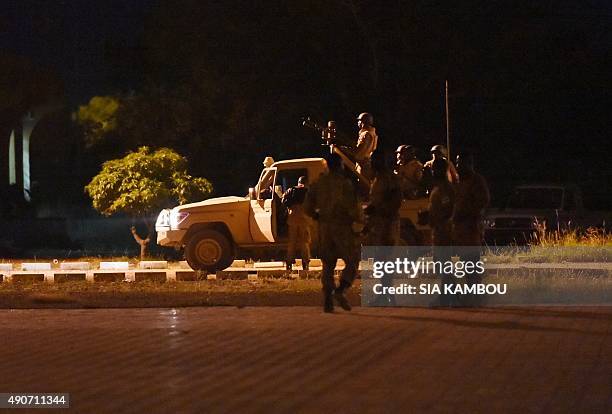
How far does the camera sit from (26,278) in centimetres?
2008

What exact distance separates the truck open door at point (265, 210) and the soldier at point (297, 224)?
48cm

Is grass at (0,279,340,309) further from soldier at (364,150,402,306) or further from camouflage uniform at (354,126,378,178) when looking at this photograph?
camouflage uniform at (354,126,378,178)

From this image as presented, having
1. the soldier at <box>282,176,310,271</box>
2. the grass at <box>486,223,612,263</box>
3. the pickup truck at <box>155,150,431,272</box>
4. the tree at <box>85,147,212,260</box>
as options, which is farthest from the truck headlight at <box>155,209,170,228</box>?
the grass at <box>486,223,612,263</box>

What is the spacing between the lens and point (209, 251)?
20906 millimetres

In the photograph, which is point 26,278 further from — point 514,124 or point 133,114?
point 514,124

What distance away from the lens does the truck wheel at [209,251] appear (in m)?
20.8

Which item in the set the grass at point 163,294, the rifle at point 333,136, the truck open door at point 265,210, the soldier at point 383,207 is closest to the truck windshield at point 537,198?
the rifle at point 333,136

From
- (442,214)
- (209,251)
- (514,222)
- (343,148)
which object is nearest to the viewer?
(442,214)

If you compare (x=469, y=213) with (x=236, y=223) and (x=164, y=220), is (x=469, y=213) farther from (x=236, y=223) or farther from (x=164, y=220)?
(x=164, y=220)

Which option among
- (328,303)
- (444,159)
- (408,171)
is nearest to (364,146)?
(408,171)

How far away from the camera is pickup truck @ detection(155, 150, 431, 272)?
20.5 metres

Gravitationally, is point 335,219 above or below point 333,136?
below

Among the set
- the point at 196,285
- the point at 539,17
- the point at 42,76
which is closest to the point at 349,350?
the point at 196,285

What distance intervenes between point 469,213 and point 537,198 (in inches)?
450
